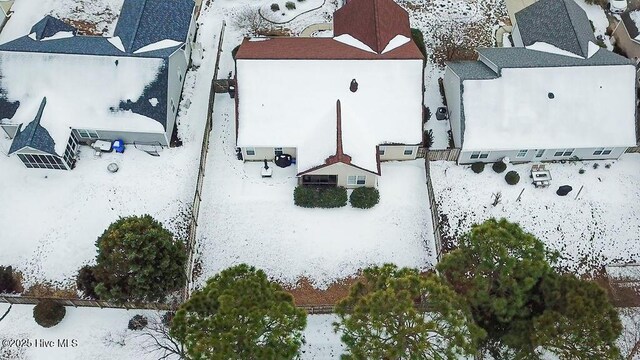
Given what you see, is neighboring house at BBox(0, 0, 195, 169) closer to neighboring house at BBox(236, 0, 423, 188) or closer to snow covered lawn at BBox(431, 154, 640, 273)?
neighboring house at BBox(236, 0, 423, 188)

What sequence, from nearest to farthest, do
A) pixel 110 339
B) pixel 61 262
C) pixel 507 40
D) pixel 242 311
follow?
pixel 242 311, pixel 110 339, pixel 61 262, pixel 507 40

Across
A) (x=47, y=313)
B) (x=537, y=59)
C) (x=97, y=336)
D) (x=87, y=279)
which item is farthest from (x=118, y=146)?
(x=537, y=59)

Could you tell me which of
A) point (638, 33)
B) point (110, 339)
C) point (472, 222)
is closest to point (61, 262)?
point (110, 339)

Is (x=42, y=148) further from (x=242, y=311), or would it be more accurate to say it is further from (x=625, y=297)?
(x=625, y=297)

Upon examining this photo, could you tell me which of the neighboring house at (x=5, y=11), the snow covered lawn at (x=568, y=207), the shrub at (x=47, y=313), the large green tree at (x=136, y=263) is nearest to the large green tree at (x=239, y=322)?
the large green tree at (x=136, y=263)

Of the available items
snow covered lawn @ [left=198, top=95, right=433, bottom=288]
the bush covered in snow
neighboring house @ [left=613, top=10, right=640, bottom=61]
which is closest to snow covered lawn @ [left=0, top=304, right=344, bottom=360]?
snow covered lawn @ [left=198, top=95, right=433, bottom=288]

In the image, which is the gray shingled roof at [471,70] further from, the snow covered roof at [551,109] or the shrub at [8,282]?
the shrub at [8,282]
